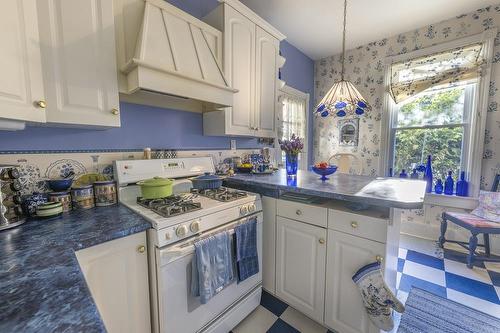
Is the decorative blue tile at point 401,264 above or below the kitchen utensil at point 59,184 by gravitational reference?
below

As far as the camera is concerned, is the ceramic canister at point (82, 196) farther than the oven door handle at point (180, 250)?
Yes

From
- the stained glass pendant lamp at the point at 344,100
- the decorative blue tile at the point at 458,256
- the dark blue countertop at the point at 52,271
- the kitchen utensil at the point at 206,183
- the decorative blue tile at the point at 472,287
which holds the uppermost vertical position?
the stained glass pendant lamp at the point at 344,100

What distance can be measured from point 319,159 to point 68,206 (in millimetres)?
3498

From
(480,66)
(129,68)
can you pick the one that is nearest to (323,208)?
(129,68)

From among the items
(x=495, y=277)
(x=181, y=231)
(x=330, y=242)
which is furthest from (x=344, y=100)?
(x=495, y=277)

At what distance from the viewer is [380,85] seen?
311 centimetres

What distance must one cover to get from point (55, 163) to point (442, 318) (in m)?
2.76

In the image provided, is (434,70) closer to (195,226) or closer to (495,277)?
(495,277)

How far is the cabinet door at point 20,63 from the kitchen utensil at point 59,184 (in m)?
0.38

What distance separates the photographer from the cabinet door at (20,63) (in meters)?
0.83

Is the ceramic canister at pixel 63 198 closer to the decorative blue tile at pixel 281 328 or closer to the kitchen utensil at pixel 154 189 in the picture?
the kitchen utensil at pixel 154 189

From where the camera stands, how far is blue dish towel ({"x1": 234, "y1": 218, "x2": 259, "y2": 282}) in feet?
4.46

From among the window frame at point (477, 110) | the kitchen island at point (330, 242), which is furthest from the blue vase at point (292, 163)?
the window frame at point (477, 110)

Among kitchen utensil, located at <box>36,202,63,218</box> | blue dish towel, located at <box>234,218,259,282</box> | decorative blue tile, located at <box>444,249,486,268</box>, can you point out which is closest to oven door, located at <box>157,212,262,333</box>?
blue dish towel, located at <box>234,218,259,282</box>
